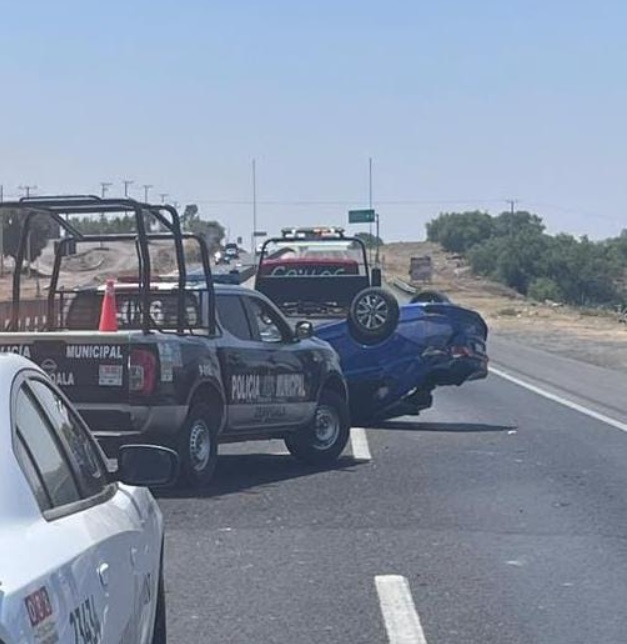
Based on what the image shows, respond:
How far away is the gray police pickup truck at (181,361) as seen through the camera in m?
13.8

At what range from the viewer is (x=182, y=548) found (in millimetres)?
11211

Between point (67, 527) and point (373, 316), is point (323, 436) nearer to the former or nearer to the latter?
point (373, 316)

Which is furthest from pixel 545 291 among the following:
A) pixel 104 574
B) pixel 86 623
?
pixel 86 623

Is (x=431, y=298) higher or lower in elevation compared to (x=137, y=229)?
lower

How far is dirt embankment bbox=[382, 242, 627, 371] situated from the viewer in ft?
136

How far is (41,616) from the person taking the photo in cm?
397

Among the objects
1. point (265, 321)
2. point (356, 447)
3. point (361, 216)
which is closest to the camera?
point (265, 321)

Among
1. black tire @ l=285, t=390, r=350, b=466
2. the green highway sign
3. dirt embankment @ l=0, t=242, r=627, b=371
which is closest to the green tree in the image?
dirt embankment @ l=0, t=242, r=627, b=371

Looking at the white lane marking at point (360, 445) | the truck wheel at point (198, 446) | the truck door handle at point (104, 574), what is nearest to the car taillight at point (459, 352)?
the white lane marking at point (360, 445)

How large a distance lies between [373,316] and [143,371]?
639 centimetres

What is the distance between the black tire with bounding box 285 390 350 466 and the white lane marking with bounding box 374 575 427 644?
6.39 m

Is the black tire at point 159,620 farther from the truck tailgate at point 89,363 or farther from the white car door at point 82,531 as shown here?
the truck tailgate at point 89,363

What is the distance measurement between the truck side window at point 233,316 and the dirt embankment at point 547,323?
65.4 ft

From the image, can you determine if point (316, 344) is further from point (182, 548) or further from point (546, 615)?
point (546, 615)
